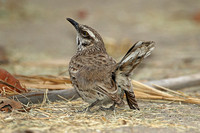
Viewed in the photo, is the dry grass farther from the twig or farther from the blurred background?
the blurred background

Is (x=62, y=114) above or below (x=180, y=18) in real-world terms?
below

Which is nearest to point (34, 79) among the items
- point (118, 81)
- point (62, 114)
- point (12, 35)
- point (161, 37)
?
point (62, 114)

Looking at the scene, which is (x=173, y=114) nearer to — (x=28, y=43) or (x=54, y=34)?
(x=28, y=43)

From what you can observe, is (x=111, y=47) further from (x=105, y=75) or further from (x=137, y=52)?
(x=137, y=52)

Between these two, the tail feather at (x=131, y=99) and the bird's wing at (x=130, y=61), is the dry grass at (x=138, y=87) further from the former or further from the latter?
the bird's wing at (x=130, y=61)

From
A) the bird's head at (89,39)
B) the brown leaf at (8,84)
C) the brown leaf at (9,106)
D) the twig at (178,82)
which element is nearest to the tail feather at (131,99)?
the bird's head at (89,39)

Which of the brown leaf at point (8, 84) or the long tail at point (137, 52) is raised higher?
the long tail at point (137, 52)

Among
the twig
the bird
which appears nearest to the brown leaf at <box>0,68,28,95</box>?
the bird

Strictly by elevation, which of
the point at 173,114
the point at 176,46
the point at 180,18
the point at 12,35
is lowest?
the point at 173,114

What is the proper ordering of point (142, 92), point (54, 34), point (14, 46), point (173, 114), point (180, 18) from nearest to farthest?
point (173, 114)
point (142, 92)
point (14, 46)
point (54, 34)
point (180, 18)
